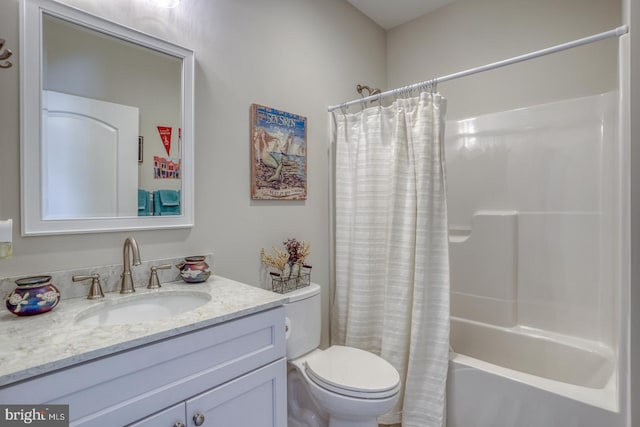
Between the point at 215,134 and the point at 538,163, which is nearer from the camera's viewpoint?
the point at 215,134

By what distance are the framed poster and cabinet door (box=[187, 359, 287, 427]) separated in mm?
923

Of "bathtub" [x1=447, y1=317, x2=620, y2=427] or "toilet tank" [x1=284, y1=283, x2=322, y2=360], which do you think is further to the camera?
"toilet tank" [x1=284, y1=283, x2=322, y2=360]

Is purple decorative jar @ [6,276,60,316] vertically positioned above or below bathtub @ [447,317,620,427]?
above

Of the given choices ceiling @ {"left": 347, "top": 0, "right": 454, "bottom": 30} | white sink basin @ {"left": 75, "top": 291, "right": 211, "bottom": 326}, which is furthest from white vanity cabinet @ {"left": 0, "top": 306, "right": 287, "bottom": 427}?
ceiling @ {"left": 347, "top": 0, "right": 454, "bottom": 30}

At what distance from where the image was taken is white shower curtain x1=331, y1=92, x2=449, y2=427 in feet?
5.53

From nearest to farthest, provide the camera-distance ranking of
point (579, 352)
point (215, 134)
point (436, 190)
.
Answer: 1. point (215, 134)
2. point (436, 190)
3. point (579, 352)

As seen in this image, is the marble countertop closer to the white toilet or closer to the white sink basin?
the white sink basin

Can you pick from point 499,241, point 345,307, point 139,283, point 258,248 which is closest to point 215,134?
point 258,248

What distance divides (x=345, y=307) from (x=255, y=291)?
3.19 feet

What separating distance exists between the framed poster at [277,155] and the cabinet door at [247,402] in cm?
92

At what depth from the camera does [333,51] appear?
2.24 m

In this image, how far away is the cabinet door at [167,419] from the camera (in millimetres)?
850

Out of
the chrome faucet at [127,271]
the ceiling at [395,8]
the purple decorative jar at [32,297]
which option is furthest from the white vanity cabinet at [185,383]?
the ceiling at [395,8]

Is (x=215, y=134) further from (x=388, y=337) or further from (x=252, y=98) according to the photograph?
(x=388, y=337)
